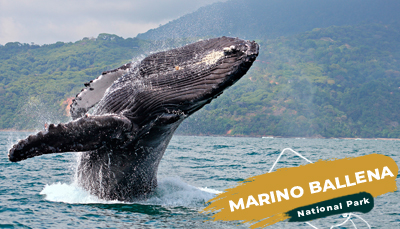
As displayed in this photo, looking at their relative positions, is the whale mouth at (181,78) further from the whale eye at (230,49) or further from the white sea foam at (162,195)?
the white sea foam at (162,195)

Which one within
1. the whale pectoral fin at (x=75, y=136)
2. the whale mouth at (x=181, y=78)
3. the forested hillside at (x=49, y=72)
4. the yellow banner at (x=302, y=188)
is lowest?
the yellow banner at (x=302, y=188)

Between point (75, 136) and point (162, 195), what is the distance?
100 inches

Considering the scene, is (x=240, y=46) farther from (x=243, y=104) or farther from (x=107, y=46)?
(x=107, y=46)

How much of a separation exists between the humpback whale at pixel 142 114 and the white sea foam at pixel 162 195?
38 cm

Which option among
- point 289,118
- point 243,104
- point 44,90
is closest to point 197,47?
point 44,90

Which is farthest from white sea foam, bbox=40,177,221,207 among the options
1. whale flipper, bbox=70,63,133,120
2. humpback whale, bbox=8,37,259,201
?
whale flipper, bbox=70,63,133,120

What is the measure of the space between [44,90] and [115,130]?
9570 cm

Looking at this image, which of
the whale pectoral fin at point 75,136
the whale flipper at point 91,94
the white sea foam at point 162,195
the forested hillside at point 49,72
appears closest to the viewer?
the whale pectoral fin at point 75,136

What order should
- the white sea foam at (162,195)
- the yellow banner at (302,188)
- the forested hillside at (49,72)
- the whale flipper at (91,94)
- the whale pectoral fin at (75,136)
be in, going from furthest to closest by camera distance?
the forested hillside at (49,72) < the whale flipper at (91,94) < the white sea foam at (162,195) < the yellow banner at (302,188) < the whale pectoral fin at (75,136)

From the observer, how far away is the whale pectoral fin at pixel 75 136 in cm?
365

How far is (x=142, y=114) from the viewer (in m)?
4.36

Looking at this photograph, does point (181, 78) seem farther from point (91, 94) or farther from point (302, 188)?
point (302, 188)

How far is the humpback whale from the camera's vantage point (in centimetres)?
390

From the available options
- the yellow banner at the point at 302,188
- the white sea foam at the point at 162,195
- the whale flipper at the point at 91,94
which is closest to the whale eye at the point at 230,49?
the whale flipper at the point at 91,94
